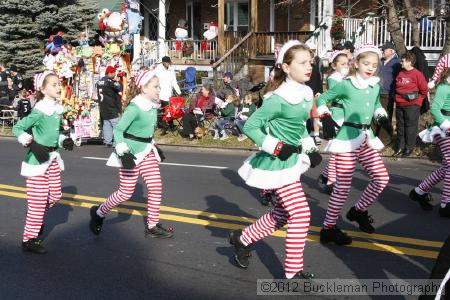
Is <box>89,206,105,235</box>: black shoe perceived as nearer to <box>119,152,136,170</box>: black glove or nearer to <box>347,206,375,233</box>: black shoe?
<box>119,152,136,170</box>: black glove

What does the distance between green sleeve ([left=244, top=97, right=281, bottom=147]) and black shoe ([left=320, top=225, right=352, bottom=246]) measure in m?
1.66

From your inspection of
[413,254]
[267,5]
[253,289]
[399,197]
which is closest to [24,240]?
[253,289]

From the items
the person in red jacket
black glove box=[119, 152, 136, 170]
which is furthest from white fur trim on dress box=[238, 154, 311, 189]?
the person in red jacket

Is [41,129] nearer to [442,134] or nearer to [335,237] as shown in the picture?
[335,237]

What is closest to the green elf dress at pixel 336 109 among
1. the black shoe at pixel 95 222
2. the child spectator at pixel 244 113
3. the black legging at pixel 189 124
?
the black shoe at pixel 95 222

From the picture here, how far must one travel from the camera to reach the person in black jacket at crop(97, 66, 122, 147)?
51.3ft

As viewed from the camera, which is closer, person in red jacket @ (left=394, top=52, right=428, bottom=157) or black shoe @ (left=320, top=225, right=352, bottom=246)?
black shoe @ (left=320, top=225, right=352, bottom=246)

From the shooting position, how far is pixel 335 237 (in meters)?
6.55

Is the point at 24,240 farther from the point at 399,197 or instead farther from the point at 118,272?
the point at 399,197

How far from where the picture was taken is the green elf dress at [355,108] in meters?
6.80

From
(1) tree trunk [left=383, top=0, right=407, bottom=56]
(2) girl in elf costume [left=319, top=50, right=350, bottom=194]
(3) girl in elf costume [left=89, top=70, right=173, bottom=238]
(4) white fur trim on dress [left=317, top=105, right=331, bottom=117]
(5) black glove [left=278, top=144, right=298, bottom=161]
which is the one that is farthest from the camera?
(1) tree trunk [left=383, top=0, right=407, bottom=56]

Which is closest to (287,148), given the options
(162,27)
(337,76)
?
(337,76)

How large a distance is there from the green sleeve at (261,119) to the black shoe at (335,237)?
5.45ft

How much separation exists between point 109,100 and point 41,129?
9.01 metres
